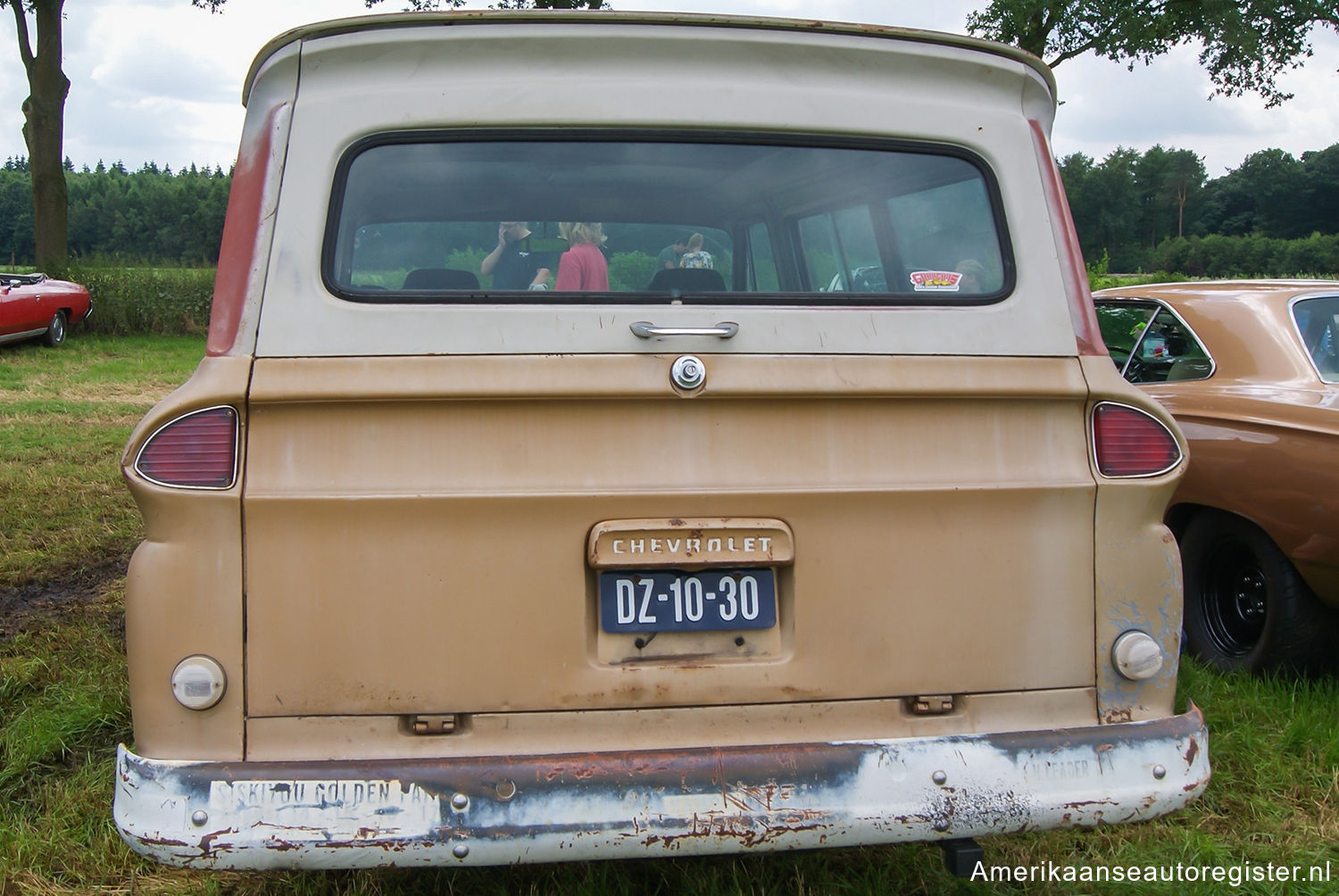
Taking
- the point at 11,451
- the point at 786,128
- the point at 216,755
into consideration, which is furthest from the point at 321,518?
the point at 11,451

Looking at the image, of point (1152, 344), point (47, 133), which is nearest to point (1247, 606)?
point (1152, 344)

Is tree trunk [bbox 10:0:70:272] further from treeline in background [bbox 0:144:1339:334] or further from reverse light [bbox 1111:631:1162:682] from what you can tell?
reverse light [bbox 1111:631:1162:682]

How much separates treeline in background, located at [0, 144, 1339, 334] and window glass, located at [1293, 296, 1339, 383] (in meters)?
28.7

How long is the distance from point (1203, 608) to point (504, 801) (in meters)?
3.50

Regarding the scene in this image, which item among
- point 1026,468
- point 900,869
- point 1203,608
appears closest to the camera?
point 1026,468

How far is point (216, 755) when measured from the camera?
211 centimetres

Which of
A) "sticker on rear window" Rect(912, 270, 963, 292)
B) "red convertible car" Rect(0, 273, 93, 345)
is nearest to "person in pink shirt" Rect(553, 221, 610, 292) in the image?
"sticker on rear window" Rect(912, 270, 963, 292)

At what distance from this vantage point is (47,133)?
746 inches

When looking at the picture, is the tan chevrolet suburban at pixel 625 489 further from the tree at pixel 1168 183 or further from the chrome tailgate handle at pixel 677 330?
the tree at pixel 1168 183

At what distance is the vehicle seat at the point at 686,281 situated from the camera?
7.57 ft

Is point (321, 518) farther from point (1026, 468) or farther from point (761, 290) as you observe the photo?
point (1026, 468)

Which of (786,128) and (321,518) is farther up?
(786,128)

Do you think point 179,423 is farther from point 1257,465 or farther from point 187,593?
point 1257,465

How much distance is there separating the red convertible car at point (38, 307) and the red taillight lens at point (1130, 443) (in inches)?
610
